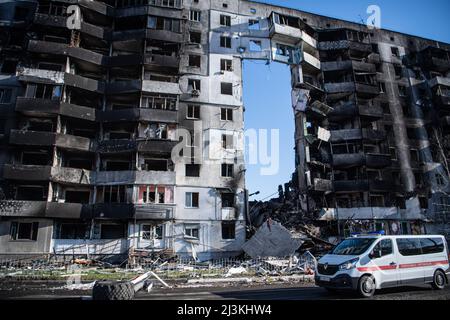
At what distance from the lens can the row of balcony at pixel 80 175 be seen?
2496cm

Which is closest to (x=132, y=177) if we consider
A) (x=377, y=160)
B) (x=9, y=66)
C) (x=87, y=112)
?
(x=87, y=112)

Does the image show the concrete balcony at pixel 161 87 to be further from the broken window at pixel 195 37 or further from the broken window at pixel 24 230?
the broken window at pixel 24 230

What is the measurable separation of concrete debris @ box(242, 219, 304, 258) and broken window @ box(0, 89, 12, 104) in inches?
1065

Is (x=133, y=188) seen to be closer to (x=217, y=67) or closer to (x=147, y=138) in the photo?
(x=147, y=138)

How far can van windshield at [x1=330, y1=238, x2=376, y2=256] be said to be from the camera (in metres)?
10.3

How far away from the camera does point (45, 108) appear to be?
88.0 feet

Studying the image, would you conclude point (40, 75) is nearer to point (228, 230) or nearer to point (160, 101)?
point (160, 101)

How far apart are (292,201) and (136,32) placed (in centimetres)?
2660

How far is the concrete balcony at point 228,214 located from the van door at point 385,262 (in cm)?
1945

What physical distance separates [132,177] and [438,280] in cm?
2393

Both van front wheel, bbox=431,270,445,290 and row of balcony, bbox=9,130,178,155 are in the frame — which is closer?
van front wheel, bbox=431,270,445,290

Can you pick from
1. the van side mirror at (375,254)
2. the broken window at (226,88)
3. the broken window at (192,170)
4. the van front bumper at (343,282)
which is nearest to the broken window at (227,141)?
the broken window at (192,170)

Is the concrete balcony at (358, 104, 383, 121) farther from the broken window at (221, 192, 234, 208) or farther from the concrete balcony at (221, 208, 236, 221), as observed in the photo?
the concrete balcony at (221, 208, 236, 221)

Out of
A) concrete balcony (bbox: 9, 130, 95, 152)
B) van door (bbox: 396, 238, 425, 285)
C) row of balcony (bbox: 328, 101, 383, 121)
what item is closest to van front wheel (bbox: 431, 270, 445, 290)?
van door (bbox: 396, 238, 425, 285)
